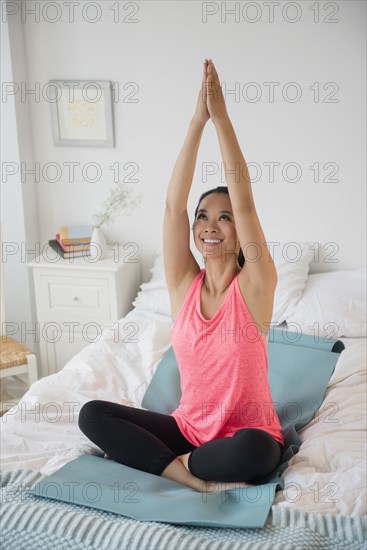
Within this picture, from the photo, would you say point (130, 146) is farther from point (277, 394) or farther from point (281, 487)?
point (281, 487)

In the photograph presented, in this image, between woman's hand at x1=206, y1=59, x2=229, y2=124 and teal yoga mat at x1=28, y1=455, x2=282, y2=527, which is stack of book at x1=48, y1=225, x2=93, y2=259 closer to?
teal yoga mat at x1=28, y1=455, x2=282, y2=527

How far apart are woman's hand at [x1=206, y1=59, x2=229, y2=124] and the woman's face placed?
0.94 feet

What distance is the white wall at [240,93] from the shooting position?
2918mm

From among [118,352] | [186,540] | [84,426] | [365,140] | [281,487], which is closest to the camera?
[186,540]

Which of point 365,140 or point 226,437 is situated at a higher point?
point 365,140

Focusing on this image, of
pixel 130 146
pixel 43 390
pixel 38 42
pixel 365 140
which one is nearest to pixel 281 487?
pixel 43 390

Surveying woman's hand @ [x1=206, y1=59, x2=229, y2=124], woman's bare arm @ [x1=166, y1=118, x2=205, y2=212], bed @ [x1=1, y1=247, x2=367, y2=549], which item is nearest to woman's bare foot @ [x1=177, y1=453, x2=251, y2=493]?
bed @ [x1=1, y1=247, x2=367, y2=549]

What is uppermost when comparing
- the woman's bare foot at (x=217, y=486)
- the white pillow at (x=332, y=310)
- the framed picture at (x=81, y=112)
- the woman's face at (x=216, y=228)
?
the framed picture at (x=81, y=112)

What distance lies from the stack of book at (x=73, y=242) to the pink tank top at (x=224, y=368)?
4.59 feet

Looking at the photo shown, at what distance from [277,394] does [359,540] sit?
2.58 ft

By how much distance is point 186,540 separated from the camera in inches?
57.2

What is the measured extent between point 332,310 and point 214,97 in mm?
1357

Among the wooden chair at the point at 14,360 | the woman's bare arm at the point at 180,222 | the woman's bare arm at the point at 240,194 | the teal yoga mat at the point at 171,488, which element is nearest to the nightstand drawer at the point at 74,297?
the wooden chair at the point at 14,360

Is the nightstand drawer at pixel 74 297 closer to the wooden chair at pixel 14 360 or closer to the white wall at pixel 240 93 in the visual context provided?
the wooden chair at pixel 14 360
